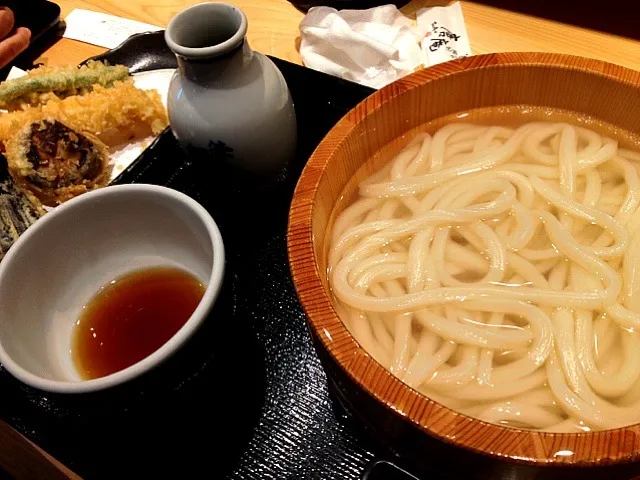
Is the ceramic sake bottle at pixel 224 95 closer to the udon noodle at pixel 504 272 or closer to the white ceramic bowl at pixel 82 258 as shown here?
the white ceramic bowl at pixel 82 258

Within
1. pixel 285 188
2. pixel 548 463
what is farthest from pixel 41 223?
pixel 548 463

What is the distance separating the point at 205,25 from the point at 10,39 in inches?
44.3

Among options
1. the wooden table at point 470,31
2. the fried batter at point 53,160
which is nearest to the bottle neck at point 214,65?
the fried batter at point 53,160

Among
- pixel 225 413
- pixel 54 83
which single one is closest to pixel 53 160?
pixel 54 83

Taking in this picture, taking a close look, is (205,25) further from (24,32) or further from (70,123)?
(24,32)

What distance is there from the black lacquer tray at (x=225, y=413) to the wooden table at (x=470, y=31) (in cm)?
107

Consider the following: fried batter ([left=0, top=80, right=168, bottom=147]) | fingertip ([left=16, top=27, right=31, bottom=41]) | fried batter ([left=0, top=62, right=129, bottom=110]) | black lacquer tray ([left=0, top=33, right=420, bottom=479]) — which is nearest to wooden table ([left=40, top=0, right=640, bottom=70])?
fingertip ([left=16, top=27, right=31, bottom=41])

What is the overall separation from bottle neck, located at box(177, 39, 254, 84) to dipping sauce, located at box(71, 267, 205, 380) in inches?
16.7

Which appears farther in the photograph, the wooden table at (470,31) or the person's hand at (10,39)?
the person's hand at (10,39)

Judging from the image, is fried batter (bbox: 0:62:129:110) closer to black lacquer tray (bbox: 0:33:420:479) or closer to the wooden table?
the wooden table

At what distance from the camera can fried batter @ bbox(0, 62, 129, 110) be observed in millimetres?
1854

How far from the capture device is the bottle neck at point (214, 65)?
1210mm

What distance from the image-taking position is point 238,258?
53.5 inches

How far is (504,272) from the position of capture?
3.24 ft
